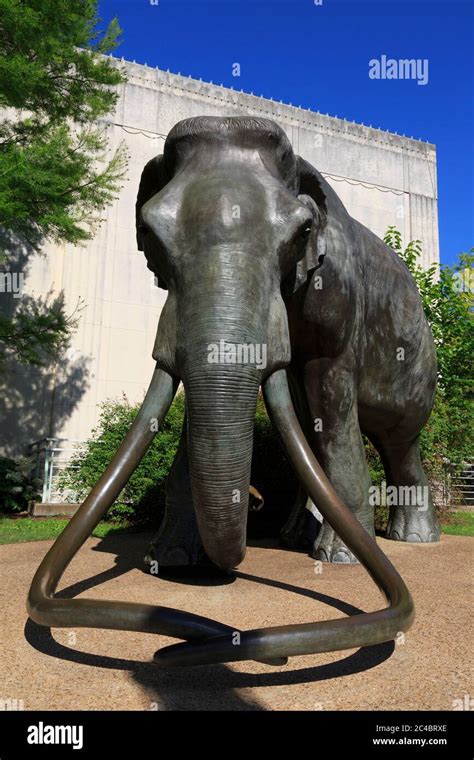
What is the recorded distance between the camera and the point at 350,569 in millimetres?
4684

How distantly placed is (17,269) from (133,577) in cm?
1196

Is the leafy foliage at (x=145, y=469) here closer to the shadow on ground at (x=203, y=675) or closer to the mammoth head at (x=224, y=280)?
the mammoth head at (x=224, y=280)

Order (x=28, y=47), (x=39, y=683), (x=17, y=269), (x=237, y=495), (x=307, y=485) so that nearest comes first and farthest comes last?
(x=39, y=683), (x=237, y=495), (x=307, y=485), (x=28, y=47), (x=17, y=269)

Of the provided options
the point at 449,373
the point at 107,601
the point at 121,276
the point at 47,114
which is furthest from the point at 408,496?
the point at 121,276

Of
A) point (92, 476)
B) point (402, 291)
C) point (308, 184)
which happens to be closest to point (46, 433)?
point (92, 476)

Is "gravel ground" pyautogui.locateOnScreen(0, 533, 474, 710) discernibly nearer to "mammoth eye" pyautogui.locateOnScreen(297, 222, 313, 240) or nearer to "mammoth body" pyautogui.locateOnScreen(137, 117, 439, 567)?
"mammoth body" pyautogui.locateOnScreen(137, 117, 439, 567)

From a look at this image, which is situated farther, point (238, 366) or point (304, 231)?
point (304, 231)

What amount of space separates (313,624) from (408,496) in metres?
4.73

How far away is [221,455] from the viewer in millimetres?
3010

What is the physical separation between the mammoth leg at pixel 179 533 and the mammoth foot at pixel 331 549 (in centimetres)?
100

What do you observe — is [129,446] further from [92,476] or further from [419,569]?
[92,476]

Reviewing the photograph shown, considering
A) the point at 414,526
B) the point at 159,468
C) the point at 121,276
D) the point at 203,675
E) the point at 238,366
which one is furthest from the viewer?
the point at 121,276

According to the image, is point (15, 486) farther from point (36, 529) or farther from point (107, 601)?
point (107, 601)

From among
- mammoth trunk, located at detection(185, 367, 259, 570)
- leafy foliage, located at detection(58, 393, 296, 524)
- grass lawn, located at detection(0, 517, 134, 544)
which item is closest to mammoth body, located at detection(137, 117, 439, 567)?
mammoth trunk, located at detection(185, 367, 259, 570)
